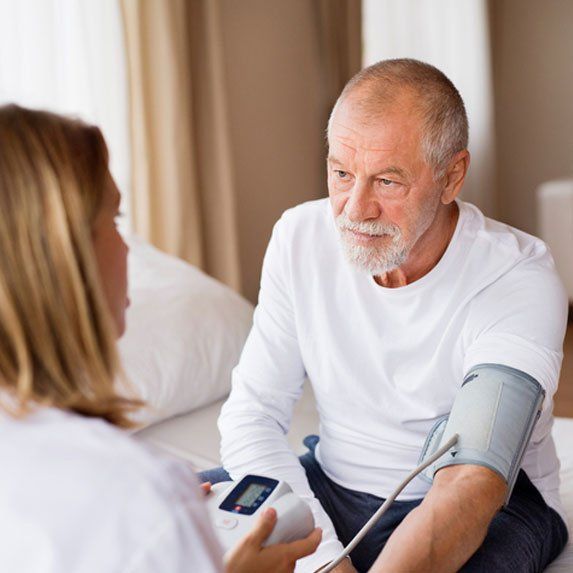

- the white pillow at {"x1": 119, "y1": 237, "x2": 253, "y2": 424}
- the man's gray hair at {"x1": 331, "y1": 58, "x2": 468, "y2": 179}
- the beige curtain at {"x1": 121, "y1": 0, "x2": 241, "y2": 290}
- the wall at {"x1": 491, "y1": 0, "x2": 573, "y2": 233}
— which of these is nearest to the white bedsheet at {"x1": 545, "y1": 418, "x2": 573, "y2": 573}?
the man's gray hair at {"x1": 331, "y1": 58, "x2": 468, "y2": 179}

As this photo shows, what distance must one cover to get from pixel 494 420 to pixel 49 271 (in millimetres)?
735

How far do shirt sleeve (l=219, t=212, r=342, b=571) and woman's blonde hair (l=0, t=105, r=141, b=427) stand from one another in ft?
2.60

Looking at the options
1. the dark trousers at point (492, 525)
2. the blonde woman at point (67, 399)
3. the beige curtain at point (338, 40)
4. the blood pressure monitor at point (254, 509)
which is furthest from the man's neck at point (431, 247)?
the beige curtain at point (338, 40)

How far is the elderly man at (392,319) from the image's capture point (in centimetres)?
138

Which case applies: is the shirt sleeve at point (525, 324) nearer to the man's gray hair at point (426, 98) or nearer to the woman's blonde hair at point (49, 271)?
the man's gray hair at point (426, 98)

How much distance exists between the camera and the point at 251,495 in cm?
111

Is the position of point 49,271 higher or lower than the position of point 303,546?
higher

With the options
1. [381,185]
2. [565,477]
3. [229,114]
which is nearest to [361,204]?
[381,185]

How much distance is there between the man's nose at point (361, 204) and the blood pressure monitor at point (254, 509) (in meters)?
0.52

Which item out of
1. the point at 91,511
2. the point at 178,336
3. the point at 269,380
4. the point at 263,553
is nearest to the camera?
the point at 91,511

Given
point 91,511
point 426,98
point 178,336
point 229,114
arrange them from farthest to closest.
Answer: point 229,114 < point 178,336 < point 426,98 < point 91,511

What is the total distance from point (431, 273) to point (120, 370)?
78 centimetres

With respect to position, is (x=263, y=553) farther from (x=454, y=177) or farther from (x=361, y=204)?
(x=454, y=177)

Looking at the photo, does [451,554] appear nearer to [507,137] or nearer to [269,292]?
[269,292]
